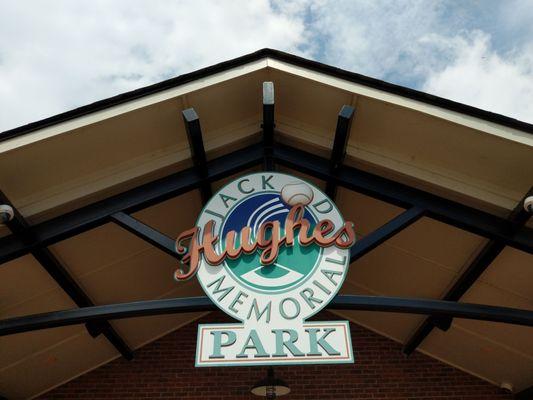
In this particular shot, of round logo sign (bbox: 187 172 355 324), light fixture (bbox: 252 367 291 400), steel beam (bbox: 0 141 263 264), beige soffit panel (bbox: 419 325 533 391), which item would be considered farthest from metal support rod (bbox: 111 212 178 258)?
beige soffit panel (bbox: 419 325 533 391)

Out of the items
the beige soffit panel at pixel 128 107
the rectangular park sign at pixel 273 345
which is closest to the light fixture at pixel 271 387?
the rectangular park sign at pixel 273 345

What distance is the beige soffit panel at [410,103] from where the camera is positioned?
3.83 m

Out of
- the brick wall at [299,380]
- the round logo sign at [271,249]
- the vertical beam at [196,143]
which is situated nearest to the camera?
the round logo sign at [271,249]

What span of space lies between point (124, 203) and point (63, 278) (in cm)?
120

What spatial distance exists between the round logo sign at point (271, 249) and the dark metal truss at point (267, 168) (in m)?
0.18

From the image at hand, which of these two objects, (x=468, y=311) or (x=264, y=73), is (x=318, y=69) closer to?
(x=264, y=73)

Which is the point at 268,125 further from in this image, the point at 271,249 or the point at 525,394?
the point at 525,394

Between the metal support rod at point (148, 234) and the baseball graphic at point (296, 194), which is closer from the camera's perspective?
the metal support rod at point (148, 234)

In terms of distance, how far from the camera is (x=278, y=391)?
225 inches

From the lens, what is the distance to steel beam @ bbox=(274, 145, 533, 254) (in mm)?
4176

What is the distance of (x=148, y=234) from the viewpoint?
4.08 m

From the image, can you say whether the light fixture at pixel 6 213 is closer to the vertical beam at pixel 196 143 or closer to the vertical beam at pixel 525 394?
the vertical beam at pixel 196 143

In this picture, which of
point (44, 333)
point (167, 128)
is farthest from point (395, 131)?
point (44, 333)

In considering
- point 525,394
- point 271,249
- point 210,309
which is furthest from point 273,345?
point 525,394
